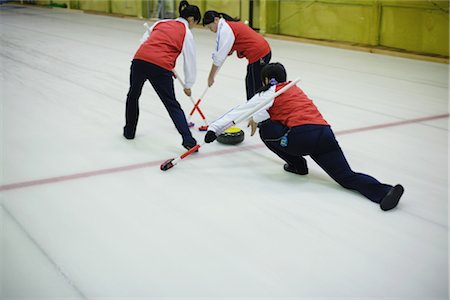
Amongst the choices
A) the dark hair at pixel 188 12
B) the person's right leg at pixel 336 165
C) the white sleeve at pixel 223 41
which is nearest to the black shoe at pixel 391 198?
the person's right leg at pixel 336 165

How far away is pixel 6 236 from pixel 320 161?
7.35ft

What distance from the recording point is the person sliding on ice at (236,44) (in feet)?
18.3

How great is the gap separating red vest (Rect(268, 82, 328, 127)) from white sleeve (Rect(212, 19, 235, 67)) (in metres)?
1.30

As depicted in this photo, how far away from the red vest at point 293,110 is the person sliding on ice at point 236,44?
4.28ft

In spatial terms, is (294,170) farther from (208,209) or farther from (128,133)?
(128,133)

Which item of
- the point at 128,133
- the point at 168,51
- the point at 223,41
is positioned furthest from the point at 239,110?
the point at 128,133

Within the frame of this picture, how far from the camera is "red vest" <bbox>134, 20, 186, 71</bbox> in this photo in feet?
16.9

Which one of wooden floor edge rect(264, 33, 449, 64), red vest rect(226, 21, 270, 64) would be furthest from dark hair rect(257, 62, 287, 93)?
wooden floor edge rect(264, 33, 449, 64)

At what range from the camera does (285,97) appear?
14.6 feet

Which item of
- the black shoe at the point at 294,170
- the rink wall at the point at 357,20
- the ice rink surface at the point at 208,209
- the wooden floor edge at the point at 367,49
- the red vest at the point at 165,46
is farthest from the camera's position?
the rink wall at the point at 357,20

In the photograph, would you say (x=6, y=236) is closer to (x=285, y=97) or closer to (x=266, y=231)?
(x=266, y=231)

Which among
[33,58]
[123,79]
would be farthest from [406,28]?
[33,58]

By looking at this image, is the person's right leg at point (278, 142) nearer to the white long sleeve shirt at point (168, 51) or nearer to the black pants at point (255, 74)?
the white long sleeve shirt at point (168, 51)

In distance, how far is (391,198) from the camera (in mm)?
4059
